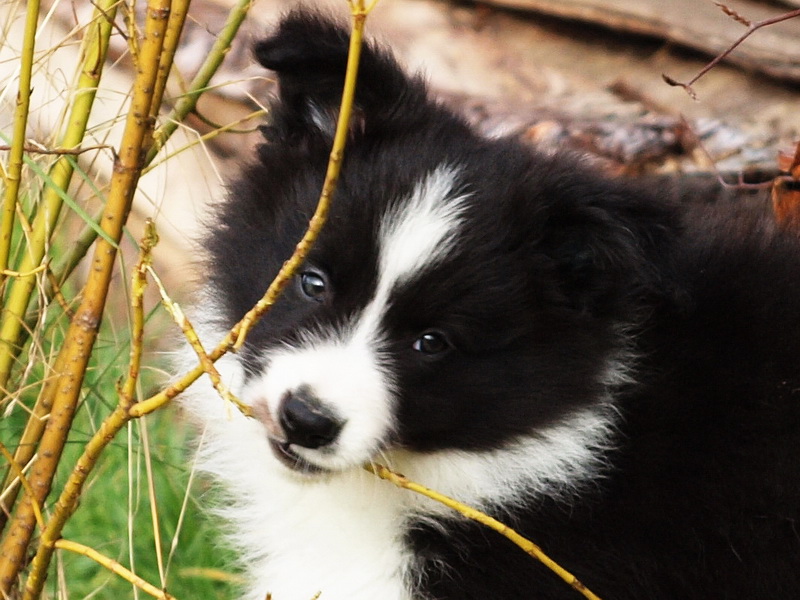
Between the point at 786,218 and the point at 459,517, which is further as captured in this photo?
the point at 786,218

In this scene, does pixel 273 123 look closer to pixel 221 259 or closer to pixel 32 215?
pixel 221 259

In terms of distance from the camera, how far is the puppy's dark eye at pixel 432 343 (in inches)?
105

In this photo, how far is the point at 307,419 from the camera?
2426mm

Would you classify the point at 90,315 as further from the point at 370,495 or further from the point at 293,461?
the point at 370,495

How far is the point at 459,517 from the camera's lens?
2.84 meters

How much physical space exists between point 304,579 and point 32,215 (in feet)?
4.14

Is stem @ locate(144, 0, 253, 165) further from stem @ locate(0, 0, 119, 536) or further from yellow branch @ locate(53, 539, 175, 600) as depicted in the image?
yellow branch @ locate(53, 539, 175, 600)

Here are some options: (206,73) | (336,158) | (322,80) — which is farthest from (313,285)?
(336,158)

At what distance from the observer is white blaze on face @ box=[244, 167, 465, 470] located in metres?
2.49

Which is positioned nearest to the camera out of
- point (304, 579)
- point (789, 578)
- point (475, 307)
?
point (475, 307)

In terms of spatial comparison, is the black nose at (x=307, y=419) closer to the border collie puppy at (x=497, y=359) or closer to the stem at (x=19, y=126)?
the border collie puppy at (x=497, y=359)

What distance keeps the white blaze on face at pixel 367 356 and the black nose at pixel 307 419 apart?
0.02 metres

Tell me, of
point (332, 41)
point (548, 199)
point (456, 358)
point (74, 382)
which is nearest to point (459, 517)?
point (456, 358)

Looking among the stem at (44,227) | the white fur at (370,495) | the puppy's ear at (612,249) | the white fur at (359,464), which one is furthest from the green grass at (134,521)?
the puppy's ear at (612,249)
